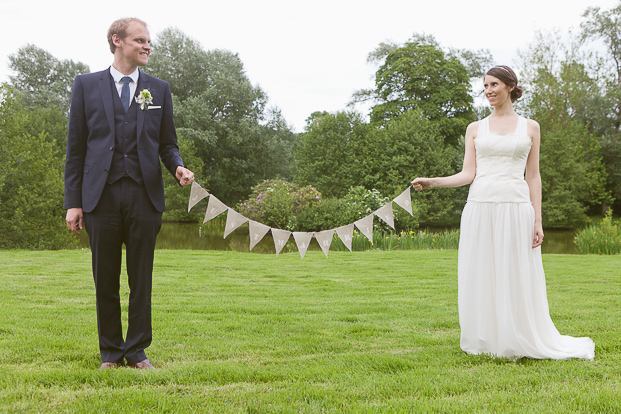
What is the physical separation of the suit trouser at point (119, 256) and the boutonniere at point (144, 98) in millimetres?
565

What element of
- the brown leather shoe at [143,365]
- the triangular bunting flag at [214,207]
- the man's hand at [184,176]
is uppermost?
the man's hand at [184,176]

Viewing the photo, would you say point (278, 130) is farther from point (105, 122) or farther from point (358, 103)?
point (105, 122)

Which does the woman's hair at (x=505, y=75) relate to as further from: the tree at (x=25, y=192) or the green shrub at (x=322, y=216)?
the green shrub at (x=322, y=216)

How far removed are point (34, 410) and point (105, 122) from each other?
188cm

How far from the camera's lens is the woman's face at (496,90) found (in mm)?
3898

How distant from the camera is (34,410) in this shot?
8.55 ft

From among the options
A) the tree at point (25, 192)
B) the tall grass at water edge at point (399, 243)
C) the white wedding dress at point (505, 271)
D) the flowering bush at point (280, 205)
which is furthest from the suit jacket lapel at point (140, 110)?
the flowering bush at point (280, 205)

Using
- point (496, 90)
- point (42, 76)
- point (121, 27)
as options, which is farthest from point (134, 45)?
point (42, 76)

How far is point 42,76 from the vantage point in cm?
3578

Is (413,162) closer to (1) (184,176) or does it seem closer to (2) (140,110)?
(1) (184,176)

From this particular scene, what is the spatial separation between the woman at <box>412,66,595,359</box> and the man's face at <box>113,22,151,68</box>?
274 centimetres

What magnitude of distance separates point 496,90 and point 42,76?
39760mm

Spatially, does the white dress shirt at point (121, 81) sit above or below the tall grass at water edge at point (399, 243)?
above

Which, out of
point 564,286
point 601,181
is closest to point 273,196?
point 564,286
